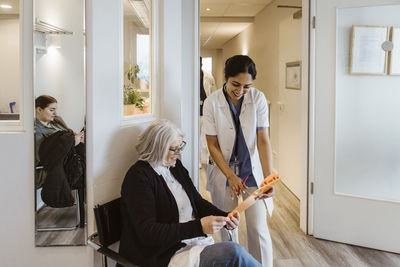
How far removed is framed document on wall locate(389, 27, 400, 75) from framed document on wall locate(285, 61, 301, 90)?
131 centimetres

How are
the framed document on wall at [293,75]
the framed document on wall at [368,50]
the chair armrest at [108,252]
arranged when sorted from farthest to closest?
the framed document on wall at [293,75] → the framed document on wall at [368,50] → the chair armrest at [108,252]

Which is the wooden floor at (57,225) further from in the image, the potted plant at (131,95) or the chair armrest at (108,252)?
the potted plant at (131,95)

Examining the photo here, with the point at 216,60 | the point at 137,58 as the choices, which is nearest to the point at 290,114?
the point at 137,58

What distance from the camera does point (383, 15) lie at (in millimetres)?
2744

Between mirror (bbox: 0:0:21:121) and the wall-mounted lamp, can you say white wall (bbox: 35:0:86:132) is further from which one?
mirror (bbox: 0:0:21:121)

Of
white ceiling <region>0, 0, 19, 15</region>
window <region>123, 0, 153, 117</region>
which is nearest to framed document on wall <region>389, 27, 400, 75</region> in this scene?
window <region>123, 0, 153, 117</region>

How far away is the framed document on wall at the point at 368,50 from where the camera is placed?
276 cm

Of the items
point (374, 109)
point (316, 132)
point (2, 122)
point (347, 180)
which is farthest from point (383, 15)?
point (2, 122)

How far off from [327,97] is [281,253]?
1.31 m

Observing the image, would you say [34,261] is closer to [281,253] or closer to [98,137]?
[98,137]

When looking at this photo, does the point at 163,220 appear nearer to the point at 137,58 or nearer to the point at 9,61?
the point at 137,58

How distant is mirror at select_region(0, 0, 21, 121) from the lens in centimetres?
165

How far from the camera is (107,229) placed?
1.68m

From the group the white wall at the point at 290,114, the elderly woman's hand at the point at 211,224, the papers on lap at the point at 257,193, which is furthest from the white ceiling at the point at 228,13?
the elderly woman's hand at the point at 211,224
